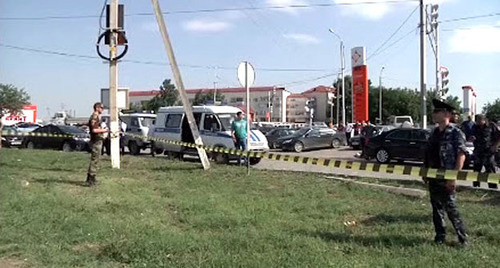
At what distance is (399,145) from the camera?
19.9m

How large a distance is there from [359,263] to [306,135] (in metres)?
24.0

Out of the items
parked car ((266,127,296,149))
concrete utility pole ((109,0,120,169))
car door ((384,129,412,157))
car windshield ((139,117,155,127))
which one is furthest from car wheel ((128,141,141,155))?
car door ((384,129,412,157))

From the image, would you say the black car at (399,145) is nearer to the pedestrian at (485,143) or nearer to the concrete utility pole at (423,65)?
the concrete utility pole at (423,65)

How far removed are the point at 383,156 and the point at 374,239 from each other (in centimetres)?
1472

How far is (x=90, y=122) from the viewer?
426 inches

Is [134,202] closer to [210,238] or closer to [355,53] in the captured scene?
[210,238]

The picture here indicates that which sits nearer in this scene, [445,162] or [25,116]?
[445,162]

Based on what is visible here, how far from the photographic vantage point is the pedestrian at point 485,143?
11.5 metres

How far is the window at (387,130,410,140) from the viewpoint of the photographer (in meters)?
20.0

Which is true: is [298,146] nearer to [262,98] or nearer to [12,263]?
[12,263]

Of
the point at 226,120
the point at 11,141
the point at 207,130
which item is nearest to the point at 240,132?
the point at 226,120

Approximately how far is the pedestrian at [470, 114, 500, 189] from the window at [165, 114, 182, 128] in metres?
11.0

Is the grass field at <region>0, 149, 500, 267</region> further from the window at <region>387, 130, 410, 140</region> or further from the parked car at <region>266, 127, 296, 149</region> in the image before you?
the parked car at <region>266, 127, 296, 149</region>

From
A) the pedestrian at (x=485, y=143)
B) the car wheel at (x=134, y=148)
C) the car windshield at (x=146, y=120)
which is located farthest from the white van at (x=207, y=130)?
the pedestrian at (x=485, y=143)
